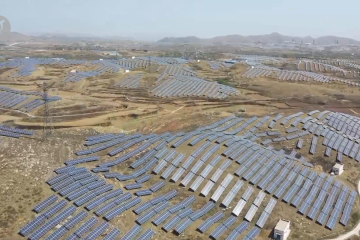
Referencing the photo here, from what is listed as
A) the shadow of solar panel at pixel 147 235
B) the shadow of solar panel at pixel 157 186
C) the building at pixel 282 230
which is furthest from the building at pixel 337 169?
the shadow of solar panel at pixel 147 235

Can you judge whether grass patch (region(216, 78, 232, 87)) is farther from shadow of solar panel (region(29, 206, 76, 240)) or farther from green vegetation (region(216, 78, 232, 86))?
shadow of solar panel (region(29, 206, 76, 240))

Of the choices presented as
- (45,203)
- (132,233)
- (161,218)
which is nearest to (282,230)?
(161,218)

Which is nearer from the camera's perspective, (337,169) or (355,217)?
(355,217)

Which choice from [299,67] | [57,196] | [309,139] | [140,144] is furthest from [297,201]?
[299,67]

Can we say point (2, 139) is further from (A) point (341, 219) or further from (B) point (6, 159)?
(A) point (341, 219)

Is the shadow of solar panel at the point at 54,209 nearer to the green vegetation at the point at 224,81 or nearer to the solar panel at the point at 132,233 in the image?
the solar panel at the point at 132,233

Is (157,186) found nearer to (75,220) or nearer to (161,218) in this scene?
(161,218)

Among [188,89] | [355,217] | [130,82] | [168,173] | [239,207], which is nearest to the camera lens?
[239,207]
